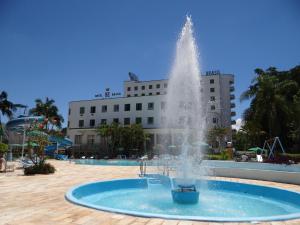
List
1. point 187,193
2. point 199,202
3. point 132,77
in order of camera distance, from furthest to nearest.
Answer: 1. point 132,77
2. point 199,202
3. point 187,193

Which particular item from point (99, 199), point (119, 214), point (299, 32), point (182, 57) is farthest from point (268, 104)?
point (119, 214)

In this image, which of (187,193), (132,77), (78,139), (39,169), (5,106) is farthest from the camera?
(132,77)

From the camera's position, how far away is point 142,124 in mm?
50094

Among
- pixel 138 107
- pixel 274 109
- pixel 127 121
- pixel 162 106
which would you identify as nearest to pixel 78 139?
pixel 127 121

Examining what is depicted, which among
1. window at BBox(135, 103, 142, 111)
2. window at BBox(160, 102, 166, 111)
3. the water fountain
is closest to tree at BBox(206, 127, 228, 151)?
window at BBox(160, 102, 166, 111)

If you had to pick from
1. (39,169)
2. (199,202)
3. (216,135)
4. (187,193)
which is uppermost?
(216,135)

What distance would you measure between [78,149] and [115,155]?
8.57m

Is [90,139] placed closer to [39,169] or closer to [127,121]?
[127,121]

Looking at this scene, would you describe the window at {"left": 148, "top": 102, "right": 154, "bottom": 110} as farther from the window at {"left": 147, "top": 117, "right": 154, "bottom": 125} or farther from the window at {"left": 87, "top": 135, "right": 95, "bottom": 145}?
the window at {"left": 87, "top": 135, "right": 95, "bottom": 145}

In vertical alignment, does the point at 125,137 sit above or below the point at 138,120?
below

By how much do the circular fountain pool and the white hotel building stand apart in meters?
34.4

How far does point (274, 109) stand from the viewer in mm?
32594

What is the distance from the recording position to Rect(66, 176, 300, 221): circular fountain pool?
282 inches

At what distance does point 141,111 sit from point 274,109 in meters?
24.4
